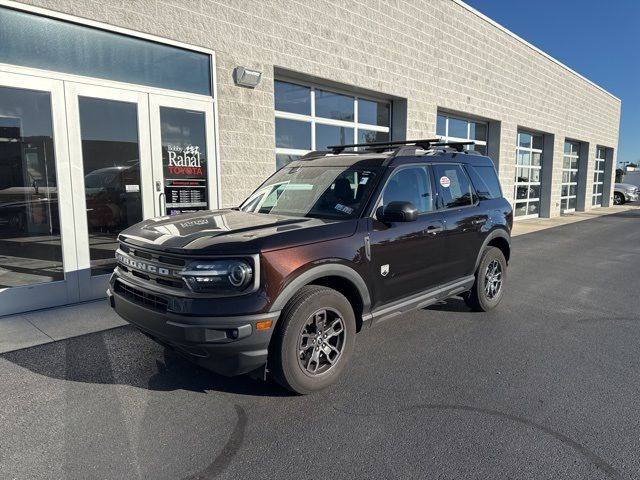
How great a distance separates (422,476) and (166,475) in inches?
57.1

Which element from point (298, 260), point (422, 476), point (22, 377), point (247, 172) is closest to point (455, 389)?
point (422, 476)

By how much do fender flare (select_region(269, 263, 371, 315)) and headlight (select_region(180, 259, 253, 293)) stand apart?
274 millimetres

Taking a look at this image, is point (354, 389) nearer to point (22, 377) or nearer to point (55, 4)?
point (22, 377)

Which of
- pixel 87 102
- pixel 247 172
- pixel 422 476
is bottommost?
pixel 422 476

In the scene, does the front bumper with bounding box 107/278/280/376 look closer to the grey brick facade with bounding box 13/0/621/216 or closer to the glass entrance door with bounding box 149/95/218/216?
the glass entrance door with bounding box 149/95/218/216

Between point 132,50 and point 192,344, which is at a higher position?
point 132,50

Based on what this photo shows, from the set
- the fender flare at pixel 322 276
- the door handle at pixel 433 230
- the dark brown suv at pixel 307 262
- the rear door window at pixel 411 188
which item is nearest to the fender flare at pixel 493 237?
the dark brown suv at pixel 307 262

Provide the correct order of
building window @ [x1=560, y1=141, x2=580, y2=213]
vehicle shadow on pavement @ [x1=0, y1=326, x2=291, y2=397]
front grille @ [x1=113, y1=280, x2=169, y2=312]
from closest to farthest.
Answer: front grille @ [x1=113, y1=280, x2=169, y2=312], vehicle shadow on pavement @ [x1=0, y1=326, x2=291, y2=397], building window @ [x1=560, y1=141, x2=580, y2=213]

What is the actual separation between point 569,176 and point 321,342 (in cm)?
2320

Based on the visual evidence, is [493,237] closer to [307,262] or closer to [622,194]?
[307,262]

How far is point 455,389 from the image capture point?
3.63 meters

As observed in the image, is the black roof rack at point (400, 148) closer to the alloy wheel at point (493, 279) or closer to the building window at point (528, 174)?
the alloy wheel at point (493, 279)

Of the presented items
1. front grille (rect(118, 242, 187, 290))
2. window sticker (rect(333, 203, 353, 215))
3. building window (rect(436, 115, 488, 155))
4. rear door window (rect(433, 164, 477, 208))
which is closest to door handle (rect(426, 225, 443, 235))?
rear door window (rect(433, 164, 477, 208))

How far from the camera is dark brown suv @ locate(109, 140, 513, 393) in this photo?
A: 311cm
